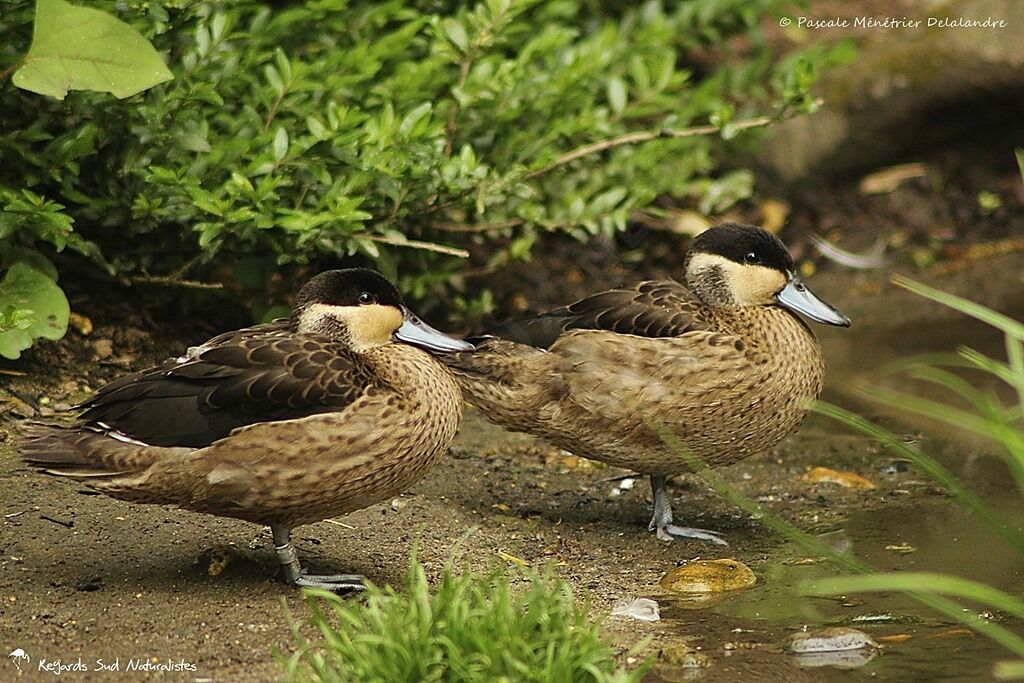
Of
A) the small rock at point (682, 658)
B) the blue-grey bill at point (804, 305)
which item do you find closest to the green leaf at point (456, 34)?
the blue-grey bill at point (804, 305)

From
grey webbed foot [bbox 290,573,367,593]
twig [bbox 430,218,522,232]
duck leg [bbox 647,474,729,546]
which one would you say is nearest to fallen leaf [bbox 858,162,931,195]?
twig [bbox 430,218,522,232]

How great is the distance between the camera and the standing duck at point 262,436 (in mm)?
4039

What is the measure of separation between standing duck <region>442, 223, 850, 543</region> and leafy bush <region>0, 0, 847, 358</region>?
0.71 meters

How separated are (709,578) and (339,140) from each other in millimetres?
2205

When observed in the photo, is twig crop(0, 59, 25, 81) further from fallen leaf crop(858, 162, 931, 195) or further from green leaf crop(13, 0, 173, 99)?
fallen leaf crop(858, 162, 931, 195)

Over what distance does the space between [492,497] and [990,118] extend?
15.7 feet

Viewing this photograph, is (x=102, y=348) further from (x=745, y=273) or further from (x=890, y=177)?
(x=890, y=177)

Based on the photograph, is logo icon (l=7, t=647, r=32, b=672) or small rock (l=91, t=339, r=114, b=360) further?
small rock (l=91, t=339, r=114, b=360)

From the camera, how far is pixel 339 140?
541 cm

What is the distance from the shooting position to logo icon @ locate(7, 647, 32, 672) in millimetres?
3651

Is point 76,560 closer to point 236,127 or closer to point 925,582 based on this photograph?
point 236,127

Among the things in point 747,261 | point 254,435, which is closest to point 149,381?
point 254,435

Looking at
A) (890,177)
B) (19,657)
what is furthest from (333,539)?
(890,177)

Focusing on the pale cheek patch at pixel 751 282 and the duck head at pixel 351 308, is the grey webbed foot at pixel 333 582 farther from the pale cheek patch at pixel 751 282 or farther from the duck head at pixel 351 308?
the pale cheek patch at pixel 751 282
